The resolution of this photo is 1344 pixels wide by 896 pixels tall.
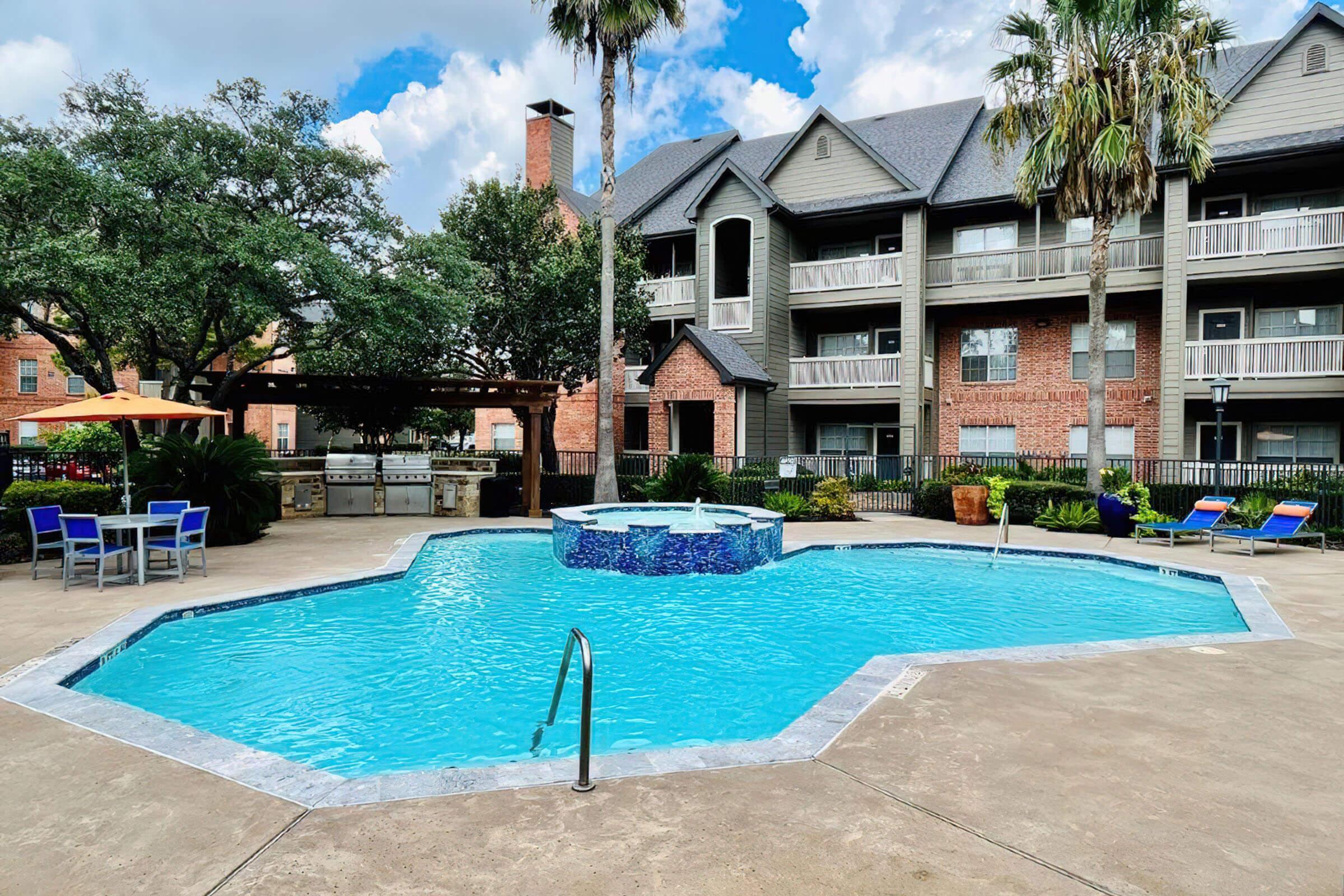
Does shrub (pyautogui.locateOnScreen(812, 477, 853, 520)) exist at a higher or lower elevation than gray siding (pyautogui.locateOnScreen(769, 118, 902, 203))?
lower

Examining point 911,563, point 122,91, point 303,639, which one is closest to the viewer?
point 303,639

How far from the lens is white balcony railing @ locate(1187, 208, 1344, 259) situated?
58.9ft

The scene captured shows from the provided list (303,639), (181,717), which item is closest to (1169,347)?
(303,639)

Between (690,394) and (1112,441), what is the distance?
462 inches

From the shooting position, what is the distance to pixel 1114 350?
70.6 ft

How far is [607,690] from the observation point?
6.46 metres

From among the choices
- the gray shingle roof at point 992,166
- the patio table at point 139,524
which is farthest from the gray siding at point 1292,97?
the patio table at point 139,524

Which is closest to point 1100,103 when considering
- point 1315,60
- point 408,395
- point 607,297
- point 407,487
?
point 1315,60

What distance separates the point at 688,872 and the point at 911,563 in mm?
10562

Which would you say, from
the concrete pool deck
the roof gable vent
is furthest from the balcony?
the concrete pool deck

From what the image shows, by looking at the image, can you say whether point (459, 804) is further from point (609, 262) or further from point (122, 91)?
point (122, 91)

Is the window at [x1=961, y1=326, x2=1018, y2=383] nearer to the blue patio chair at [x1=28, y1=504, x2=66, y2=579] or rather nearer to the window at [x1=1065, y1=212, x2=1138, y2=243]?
the window at [x1=1065, y1=212, x2=1138, y2=243]

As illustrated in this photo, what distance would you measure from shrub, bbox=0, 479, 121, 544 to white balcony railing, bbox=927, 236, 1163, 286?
805 inches

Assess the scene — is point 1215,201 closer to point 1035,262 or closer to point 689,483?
point 1035,262
